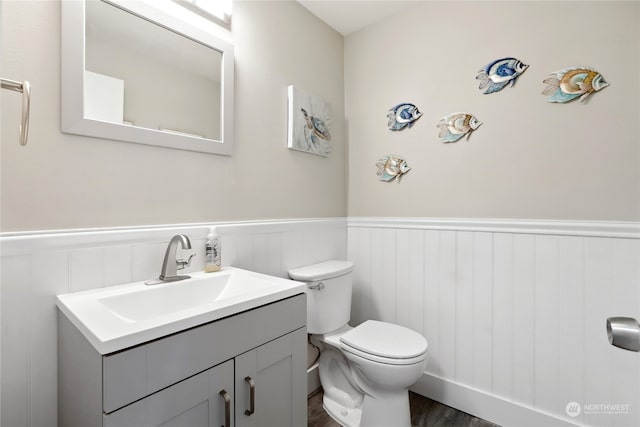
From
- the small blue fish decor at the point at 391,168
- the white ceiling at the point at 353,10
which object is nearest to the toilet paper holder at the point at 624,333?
the small blue fish decor at the point at 391,168

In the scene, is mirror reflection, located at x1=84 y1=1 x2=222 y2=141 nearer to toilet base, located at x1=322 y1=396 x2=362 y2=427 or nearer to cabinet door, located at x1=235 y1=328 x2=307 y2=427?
cabinet door, located at x1=235 y1=328 x2=307 y2=427

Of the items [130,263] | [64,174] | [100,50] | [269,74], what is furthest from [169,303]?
[269,74]

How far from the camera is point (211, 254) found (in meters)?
1.28

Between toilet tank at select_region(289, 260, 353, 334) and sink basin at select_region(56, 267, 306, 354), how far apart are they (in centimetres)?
45

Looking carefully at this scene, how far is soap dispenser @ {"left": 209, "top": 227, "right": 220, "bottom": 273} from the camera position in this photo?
1272 mm

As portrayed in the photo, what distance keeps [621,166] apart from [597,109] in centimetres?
27

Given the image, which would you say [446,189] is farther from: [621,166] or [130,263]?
[130,263]

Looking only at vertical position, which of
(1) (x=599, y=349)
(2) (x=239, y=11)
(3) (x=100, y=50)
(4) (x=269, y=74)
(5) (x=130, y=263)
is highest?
(2) (x=239, y=11)

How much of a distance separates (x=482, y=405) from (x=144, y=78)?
222cm

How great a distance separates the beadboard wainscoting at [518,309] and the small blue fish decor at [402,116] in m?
0.61

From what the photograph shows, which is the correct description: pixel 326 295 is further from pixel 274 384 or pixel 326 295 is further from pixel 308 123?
pixel 308 123

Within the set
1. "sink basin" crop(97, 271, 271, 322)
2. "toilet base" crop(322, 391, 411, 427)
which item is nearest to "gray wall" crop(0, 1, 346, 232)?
"sink basin" crop(97, 271, 271, 322)

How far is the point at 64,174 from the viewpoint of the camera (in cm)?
97

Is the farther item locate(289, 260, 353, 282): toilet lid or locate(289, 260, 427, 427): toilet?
locate(289, 260, 353, 282): toilet lid
